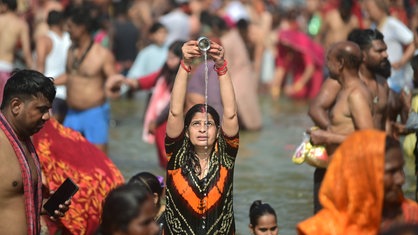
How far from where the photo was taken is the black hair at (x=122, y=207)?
451 centimetres

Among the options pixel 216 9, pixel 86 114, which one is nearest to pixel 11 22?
pixel 86 114

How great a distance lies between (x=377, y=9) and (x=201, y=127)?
5980 mm

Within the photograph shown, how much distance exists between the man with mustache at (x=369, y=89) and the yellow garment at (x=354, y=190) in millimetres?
2320

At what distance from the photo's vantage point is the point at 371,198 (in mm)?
4840

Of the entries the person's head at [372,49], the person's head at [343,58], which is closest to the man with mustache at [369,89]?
the person's head at [372,49]

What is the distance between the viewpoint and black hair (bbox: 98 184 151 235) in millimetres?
4512

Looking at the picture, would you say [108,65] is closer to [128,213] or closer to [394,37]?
[394,37]

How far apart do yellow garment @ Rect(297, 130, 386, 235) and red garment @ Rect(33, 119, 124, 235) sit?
3.01 metres

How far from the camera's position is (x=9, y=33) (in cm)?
1273

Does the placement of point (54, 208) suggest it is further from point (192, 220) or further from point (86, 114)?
point (86, 114)

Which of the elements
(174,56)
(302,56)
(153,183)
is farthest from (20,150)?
(302,56)

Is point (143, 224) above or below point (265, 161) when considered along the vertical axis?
above

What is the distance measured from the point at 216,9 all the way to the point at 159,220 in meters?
15.8

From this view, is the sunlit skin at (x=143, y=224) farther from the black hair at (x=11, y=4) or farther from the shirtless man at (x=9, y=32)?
the black hair at (x=11, y=4)
